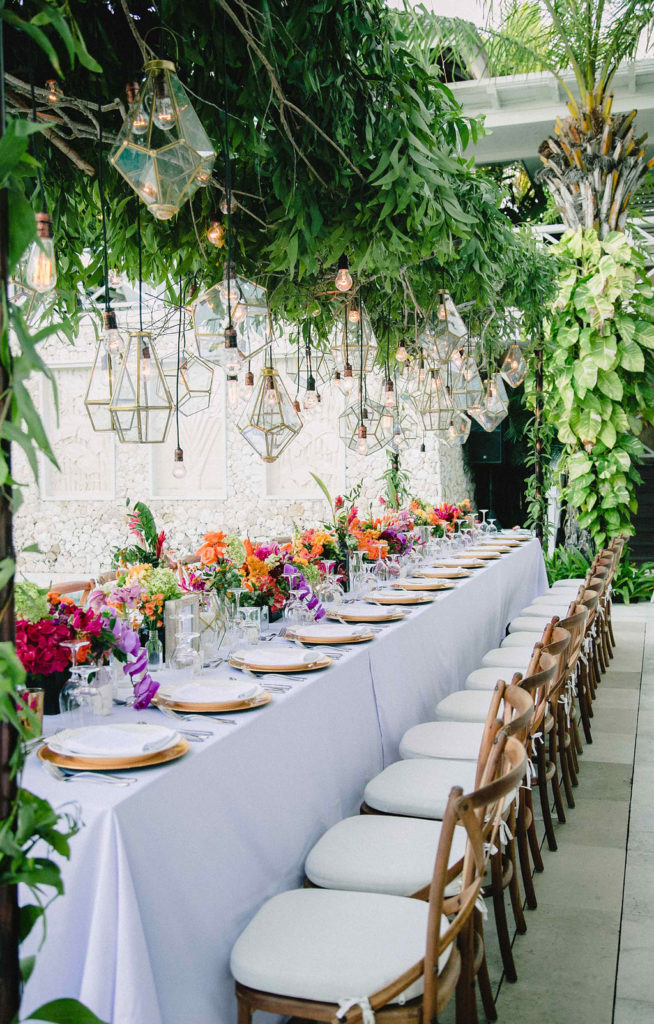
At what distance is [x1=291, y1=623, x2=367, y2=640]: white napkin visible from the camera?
3.12m

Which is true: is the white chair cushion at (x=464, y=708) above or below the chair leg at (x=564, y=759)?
above

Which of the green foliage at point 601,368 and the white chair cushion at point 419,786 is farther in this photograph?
the green foliage at point 601,368

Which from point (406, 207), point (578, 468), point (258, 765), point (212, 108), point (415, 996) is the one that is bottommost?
point (415, 996)

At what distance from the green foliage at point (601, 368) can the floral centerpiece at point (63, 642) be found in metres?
6.92

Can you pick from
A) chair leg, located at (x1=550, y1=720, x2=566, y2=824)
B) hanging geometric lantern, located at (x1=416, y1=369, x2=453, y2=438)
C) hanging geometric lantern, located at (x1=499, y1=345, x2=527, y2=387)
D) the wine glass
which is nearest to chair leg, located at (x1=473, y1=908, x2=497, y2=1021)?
the wine glass

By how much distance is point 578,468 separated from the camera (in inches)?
342

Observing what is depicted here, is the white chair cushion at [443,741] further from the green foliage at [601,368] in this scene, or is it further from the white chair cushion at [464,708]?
the green foliage at [601,368]

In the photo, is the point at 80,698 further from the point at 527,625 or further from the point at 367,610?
the point at 527,625

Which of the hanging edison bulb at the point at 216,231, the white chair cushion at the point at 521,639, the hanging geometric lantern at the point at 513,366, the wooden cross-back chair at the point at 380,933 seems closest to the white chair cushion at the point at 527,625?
the white chair cushion at the point at 521,639

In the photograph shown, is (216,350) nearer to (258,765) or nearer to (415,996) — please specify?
(258,765)

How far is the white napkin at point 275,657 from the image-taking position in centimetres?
267

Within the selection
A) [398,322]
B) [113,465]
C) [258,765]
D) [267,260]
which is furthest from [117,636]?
[113,465]

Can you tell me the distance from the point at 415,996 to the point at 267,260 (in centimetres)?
393

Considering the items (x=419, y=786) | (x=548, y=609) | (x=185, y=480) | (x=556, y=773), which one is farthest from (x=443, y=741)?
(x=185, y=480)
